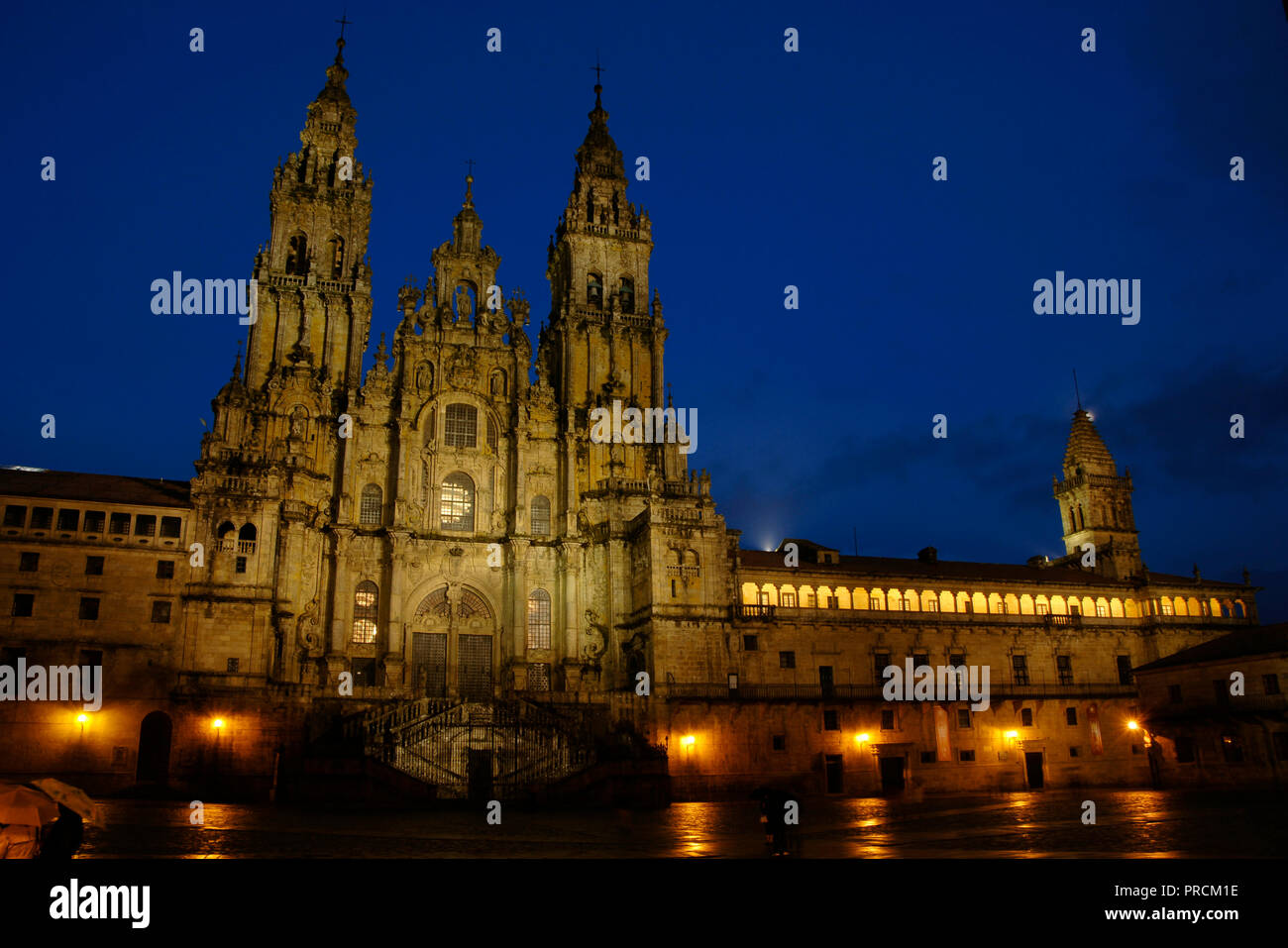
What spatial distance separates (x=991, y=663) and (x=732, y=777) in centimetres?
2031

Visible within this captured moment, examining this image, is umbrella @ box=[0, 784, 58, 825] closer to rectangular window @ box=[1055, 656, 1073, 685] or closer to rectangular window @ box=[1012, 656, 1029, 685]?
rectangular window @ box=[1012, 656, 1029, 685]

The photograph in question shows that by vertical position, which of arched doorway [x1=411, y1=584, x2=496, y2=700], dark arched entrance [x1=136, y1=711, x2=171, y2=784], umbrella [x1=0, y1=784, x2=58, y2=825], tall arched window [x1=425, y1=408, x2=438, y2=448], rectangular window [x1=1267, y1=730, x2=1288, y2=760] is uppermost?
tall arched window [x1=425, y1=408, x2=438, y2=448]

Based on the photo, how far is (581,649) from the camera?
5384 centimetres

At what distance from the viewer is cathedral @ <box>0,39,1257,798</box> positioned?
43.3 metres

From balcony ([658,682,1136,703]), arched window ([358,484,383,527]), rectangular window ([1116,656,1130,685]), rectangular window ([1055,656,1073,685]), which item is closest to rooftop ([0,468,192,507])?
arched window ([358,484,383,527])

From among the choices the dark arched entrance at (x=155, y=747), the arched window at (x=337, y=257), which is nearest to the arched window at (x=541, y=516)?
the arched window at (x=337, y=257)

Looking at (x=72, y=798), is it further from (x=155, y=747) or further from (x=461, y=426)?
(x=461, y=426)

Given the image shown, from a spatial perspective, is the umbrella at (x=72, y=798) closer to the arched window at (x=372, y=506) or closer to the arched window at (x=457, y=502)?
the arched window at (x=372, y=506)

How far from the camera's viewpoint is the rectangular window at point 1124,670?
61.6 metres

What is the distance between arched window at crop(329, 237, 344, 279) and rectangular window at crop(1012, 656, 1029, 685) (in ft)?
160

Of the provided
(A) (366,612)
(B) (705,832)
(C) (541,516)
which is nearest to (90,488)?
(A) (366,612)

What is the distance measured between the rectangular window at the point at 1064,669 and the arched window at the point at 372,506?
43640 millimetres
